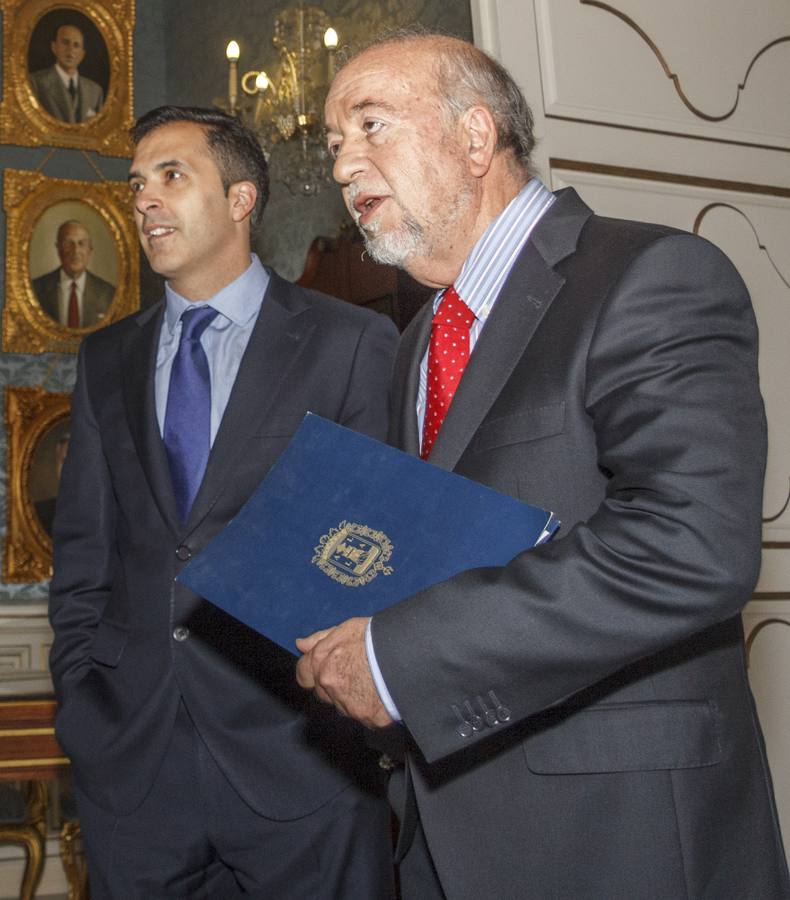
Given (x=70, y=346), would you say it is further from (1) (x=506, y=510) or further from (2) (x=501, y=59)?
(1) (x=506, y=510)

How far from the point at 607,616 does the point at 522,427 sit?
34cm

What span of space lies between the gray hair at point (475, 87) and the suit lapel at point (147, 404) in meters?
0.86

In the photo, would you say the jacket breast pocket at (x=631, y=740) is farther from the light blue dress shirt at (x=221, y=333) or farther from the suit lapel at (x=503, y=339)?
the light blue dress shirt at (x=221, y=333)

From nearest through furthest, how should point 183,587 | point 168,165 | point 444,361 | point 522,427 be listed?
point 522,427
point 444,361
point 183,587
point 168,165

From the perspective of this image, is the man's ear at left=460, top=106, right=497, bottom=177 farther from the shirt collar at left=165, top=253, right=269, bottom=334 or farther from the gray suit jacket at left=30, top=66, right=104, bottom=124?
the gray suit jacket at left=30, top=66, right=104, bottom=124

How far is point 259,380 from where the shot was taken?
2.51 metres

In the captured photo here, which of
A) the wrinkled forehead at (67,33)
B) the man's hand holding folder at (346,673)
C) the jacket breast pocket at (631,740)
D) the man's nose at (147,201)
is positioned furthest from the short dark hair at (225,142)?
the wrinkled forehead at (67,33)

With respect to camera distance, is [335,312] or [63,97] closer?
[335,312]

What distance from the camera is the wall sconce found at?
5.99 metres

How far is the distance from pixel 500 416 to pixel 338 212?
472 cm

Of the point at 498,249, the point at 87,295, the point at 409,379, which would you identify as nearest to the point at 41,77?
the point at 87,295

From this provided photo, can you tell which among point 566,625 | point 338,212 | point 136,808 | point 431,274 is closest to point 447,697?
point 566,625

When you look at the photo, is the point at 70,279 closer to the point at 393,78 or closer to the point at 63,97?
the point at 63,97

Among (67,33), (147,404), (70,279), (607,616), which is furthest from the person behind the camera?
(67,33)
